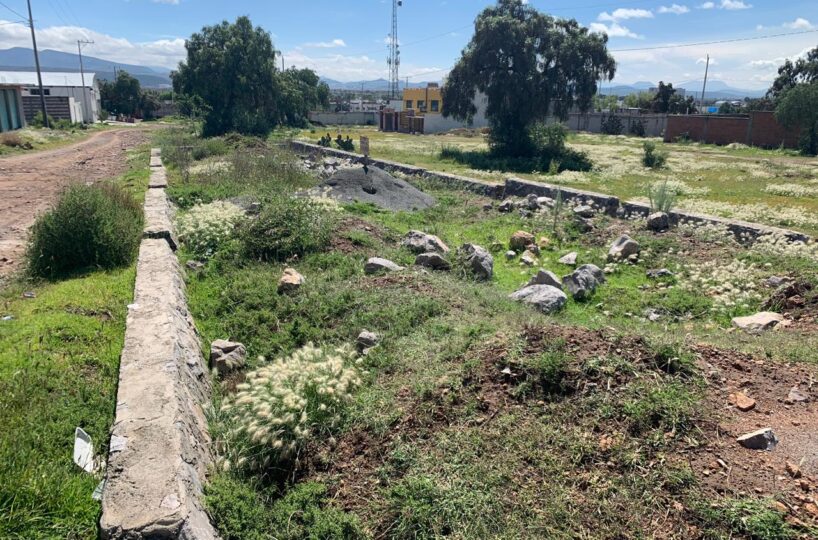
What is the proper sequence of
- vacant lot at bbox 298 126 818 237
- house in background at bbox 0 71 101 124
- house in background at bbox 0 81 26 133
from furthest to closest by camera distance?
house in background at bbox 0 71 101 124
house in background at bbox 0 81 26 133
vacant lot at bbox 298 126 818 237

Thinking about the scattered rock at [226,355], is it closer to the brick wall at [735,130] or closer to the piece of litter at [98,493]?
the piece of litter at [98,493]

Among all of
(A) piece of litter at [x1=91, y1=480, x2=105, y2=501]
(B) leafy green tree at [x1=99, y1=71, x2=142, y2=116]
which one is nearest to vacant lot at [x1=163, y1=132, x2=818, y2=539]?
(A) piece of litter at [x1=91, y1=480, x2=105, y2=501]

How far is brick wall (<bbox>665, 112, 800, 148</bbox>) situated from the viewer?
106ft

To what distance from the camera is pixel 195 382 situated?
4.15 m

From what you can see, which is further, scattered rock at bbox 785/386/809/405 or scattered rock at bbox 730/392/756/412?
scattered rock at bbox 785/386/809/405

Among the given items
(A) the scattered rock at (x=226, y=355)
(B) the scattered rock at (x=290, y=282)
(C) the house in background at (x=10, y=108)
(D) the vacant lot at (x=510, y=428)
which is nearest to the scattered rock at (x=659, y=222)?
(D) the vacant lot at (x=510, y=428)

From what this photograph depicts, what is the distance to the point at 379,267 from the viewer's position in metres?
6.85

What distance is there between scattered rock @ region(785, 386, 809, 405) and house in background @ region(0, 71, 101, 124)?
50.2m

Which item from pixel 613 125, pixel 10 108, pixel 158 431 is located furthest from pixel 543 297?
pixel 613 125

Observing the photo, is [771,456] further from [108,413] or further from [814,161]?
[814,161]

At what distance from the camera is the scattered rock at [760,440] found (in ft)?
9.45

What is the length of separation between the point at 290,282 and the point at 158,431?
3260 millimetres

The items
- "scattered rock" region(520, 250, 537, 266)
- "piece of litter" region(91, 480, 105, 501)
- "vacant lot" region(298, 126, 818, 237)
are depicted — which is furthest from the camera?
"vacant lot" region(298, 126, 818, 237)

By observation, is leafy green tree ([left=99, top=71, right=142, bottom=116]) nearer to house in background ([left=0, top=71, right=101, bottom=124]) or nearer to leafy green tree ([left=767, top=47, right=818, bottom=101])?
house in background ([left=0, top=71, right=101, bottom=124])
